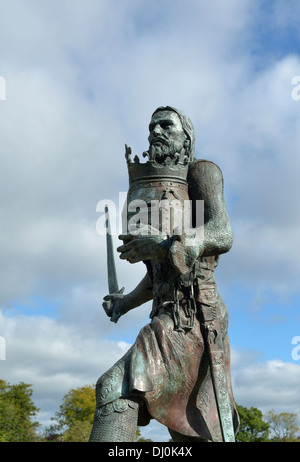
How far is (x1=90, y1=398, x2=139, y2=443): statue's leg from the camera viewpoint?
18.5ft

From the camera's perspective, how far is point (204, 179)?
6.62 metres

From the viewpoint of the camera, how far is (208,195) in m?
6.54

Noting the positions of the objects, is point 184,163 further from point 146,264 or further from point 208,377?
point 208,377

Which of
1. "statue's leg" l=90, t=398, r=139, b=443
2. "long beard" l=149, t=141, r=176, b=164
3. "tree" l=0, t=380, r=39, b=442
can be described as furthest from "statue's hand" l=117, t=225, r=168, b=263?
"tree" l=0, t=380, r=39, b=442

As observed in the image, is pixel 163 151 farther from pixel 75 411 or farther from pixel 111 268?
pixel 75 411

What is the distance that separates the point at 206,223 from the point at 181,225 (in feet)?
A: 0.87

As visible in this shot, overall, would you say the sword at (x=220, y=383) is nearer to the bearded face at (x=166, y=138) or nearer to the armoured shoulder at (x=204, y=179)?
the armoured shoulder at (x=204, y=179)

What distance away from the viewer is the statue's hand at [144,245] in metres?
6.07

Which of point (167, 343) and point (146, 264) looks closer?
point (167, 343)

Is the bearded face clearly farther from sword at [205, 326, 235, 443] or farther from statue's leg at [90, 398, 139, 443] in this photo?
statue's leg at [90, 398, 139, 443]

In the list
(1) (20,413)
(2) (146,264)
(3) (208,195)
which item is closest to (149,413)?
(2) (146,264)

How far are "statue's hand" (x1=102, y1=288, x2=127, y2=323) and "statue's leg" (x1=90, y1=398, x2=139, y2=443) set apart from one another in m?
1.77
